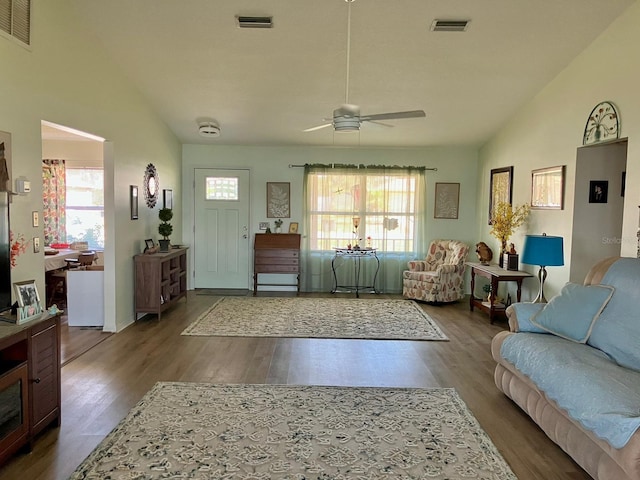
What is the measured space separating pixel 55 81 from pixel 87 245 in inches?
148

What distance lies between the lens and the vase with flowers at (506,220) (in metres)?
5.74

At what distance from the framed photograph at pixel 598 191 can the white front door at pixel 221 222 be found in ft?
16.1

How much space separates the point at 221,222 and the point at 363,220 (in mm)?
2355

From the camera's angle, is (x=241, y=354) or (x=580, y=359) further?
(x=241, y=354)

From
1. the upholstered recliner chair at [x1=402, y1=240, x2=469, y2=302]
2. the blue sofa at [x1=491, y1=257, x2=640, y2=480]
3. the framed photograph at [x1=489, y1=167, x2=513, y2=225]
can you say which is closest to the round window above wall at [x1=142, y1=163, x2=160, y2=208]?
the upholstered recliner chair at [x1=402, y1=240, x2=469, y2=302]

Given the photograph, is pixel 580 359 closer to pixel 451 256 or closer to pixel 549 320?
pixel 549 320

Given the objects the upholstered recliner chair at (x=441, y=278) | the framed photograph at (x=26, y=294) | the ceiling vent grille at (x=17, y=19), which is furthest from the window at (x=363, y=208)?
the framed photograph at (x=26, y=294)

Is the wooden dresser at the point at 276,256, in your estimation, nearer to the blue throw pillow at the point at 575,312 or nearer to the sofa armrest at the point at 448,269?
the sofa armrest at the point at 448,269

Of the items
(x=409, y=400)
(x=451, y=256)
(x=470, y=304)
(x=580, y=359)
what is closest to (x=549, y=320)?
(x=580, y=359)

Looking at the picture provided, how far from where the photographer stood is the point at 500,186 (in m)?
6.49

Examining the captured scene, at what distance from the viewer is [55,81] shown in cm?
380

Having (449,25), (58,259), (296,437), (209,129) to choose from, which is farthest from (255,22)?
(58,259)

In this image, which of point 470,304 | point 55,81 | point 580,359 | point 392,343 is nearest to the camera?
point 580,359

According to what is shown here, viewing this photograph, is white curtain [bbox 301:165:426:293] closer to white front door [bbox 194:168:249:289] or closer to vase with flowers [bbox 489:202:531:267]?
white front door [bbox 194:168:249:289]
